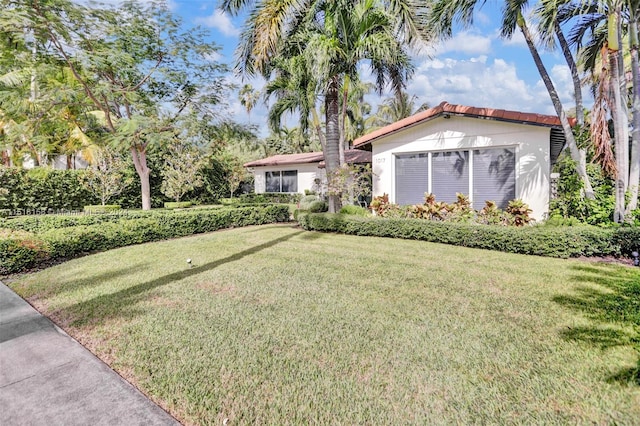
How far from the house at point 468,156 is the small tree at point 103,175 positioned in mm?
14064

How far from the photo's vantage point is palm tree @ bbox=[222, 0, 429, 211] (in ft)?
35.2

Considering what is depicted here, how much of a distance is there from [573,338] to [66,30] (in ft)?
54.8

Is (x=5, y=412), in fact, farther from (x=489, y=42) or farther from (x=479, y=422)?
(x=489, y=42)

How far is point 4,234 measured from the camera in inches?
301

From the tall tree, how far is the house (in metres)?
9.27

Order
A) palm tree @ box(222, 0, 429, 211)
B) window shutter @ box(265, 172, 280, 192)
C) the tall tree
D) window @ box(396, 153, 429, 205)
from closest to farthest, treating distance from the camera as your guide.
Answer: palm tree @ box(222, 0, 429, 211) < window @ box(396, 153, 429, 205) < the tall tree < window shutter @ box(265, 172, 280, 192)

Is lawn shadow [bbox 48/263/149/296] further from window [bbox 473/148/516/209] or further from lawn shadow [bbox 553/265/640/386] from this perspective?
window [bbox 473/148/516/209]

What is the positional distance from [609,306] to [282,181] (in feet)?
71.6

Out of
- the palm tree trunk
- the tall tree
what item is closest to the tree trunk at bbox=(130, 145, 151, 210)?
the tall tree

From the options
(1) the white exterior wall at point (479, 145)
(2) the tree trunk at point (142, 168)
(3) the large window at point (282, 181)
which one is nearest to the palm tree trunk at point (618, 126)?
(1) the white exterior wall at point (479, 145)

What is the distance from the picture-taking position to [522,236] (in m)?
7.71

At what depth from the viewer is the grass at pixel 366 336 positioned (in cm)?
257

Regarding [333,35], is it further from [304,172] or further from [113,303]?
[304,172]

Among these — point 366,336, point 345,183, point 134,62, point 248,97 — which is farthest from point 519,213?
point 248,97
